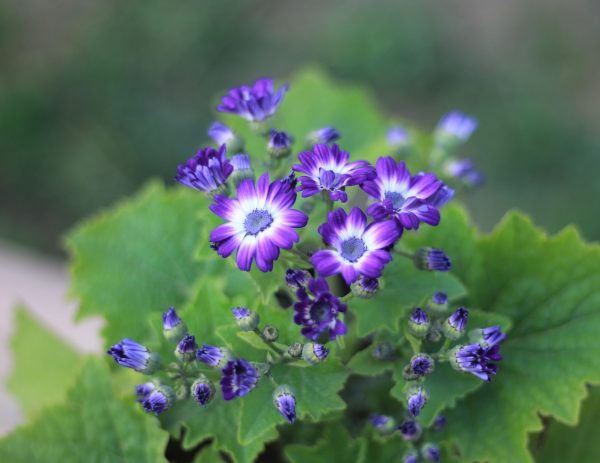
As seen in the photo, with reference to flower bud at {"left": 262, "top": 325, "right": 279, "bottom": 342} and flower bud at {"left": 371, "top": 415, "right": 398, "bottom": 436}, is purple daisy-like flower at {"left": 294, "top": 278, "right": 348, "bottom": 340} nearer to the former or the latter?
flower bud at {"left": 262, "top": 325, "right": 279, "bottom": 342}

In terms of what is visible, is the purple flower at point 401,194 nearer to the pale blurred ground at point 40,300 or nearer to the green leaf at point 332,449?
the green leaf at point 332,449

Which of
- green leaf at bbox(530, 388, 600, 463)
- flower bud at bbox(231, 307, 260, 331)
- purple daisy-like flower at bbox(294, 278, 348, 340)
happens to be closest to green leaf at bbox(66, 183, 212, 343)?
flower bud at bbox(231, 307, 260, 331)

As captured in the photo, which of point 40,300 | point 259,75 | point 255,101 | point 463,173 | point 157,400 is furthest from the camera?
point 259,75

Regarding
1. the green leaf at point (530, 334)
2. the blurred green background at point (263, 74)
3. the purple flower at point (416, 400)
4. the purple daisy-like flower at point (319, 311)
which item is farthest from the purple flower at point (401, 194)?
the blurred green background at point (263, 74)

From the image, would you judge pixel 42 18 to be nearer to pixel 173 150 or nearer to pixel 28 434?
pixel 173 150

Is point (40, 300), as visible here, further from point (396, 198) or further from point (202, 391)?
point (396, 198)

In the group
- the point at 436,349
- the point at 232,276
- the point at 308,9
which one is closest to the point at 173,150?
the point at 308,9

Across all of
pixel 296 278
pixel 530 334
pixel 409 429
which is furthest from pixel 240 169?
pixel 530 334
